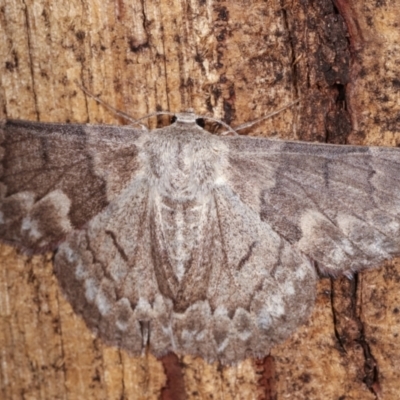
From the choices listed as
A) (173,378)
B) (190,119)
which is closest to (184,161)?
(190,119)

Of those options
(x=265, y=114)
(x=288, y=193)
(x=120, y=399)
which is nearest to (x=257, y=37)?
(x=265, y=114)

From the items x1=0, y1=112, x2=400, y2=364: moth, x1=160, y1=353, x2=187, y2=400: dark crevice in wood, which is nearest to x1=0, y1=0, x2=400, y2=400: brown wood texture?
x1=160, y1=353, x2=187, y2=400: dark crevice in wood

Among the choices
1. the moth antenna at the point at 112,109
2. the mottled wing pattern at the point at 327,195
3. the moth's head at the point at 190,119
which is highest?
the moth antenna at the point at 112,109

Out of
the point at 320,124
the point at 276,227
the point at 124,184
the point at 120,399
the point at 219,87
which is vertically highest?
the point at 219,87

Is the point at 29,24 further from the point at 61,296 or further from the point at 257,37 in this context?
the point at 61,296

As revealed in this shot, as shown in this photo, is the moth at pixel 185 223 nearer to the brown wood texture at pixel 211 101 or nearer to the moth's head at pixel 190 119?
the moth's head at pixel 190 119

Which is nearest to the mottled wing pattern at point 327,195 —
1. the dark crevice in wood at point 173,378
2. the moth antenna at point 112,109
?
the moth antenna at point 112,109
